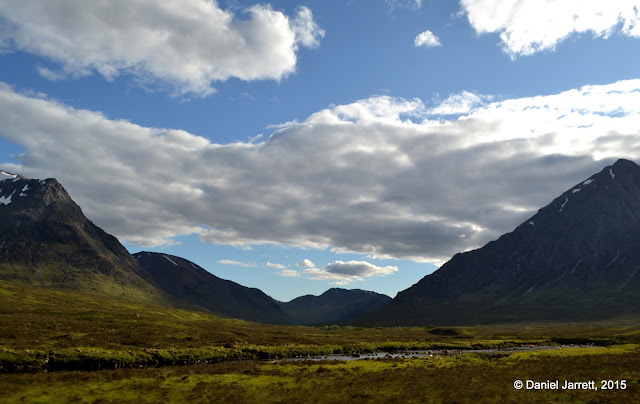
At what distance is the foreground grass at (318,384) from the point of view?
1452 inches

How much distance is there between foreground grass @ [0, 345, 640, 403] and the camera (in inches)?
1452

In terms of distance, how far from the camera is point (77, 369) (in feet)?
170

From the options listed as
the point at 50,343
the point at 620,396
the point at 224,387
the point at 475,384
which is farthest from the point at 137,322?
the point at 620,396

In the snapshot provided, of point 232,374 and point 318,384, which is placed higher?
point 318,384

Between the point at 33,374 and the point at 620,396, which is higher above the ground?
the point at 620,396

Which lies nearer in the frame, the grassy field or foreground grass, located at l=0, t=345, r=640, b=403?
foreground grass, located at l=0, t=345, r=640, b=403

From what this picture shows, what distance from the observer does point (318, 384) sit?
144 feet

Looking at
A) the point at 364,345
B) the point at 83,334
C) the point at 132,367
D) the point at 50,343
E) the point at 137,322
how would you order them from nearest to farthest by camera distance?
the point at 132,367 → the point at 50,343 → the point at 83,334 → the point at 364,345 → the point at 137,322

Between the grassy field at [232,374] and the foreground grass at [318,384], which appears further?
the grassy field at [232,374]

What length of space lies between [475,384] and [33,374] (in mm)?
45220

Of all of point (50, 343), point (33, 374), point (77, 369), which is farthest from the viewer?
point (50, 343)

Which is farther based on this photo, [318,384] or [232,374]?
[232,374]

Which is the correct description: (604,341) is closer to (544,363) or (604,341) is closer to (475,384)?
(544,363)

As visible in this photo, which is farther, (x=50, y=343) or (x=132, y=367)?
(x=50, y=343)
